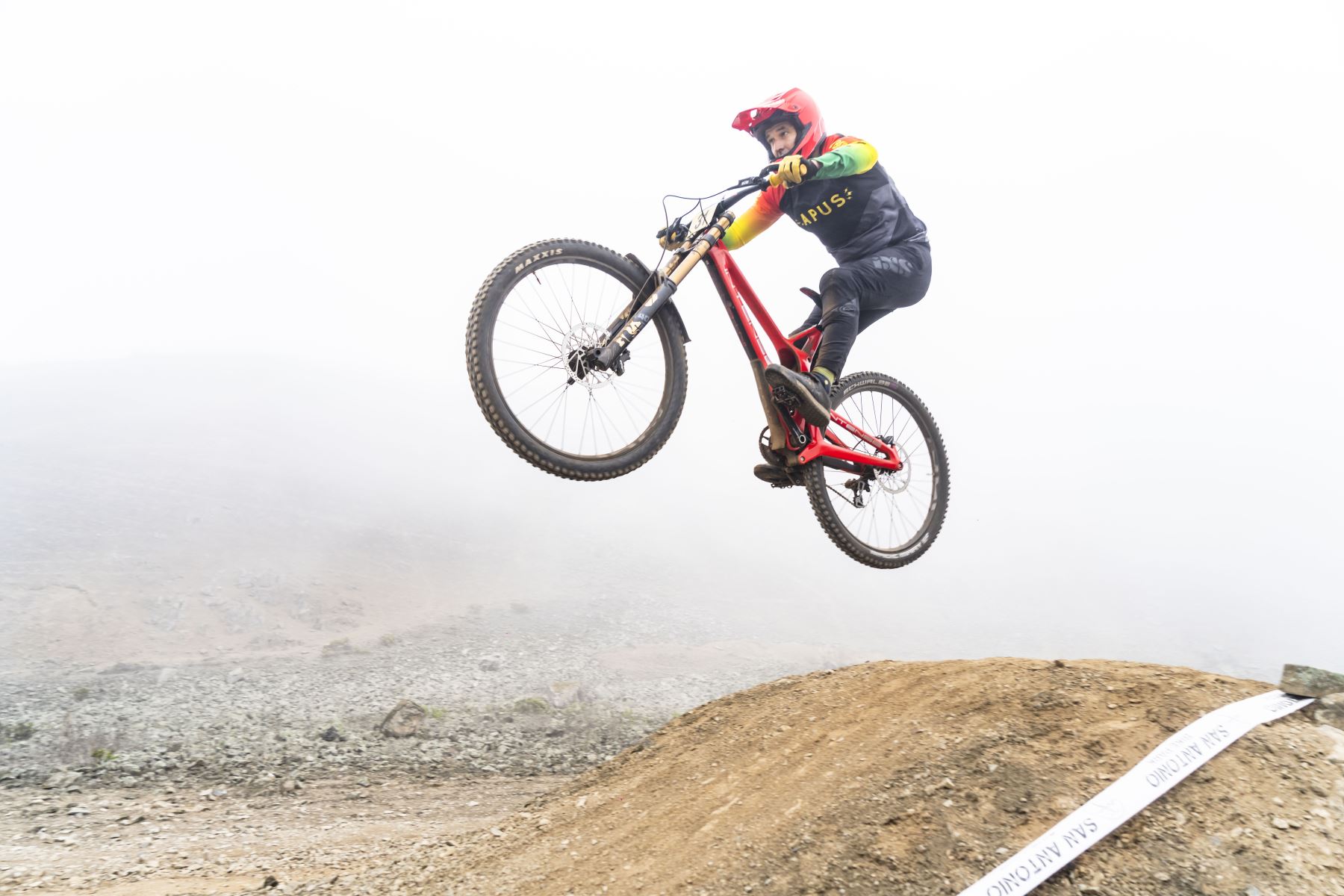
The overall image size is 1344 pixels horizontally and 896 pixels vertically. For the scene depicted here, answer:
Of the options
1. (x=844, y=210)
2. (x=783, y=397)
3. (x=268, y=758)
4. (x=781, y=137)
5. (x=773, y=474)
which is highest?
(x=781, y=137)

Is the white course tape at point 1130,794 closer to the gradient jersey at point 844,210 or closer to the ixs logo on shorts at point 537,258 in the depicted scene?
the gradient jersey at point 844,210

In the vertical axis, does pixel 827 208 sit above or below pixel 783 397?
above

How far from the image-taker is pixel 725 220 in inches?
224

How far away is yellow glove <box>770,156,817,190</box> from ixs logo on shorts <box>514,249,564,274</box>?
1.64 meters

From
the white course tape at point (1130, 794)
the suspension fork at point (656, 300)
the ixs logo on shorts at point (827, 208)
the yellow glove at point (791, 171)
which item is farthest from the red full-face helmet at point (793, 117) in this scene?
the white course tape at point (1130, 794)

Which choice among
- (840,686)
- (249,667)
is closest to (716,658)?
(249,667)

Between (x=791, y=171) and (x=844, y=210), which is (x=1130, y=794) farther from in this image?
(x=844, y=210)

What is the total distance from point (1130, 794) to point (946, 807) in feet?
3.00

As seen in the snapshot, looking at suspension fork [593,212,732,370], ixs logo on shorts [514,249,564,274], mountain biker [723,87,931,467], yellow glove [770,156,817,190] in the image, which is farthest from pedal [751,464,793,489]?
ixs logo on shorts [514,249,564,274]

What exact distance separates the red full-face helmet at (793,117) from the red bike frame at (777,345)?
43.9 inches

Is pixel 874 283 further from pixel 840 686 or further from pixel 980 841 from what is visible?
pixel 980 841

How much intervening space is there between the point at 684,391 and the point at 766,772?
2929mm

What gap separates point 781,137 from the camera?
19.9ft

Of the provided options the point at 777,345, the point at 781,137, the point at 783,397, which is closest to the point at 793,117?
the point at 781,137
